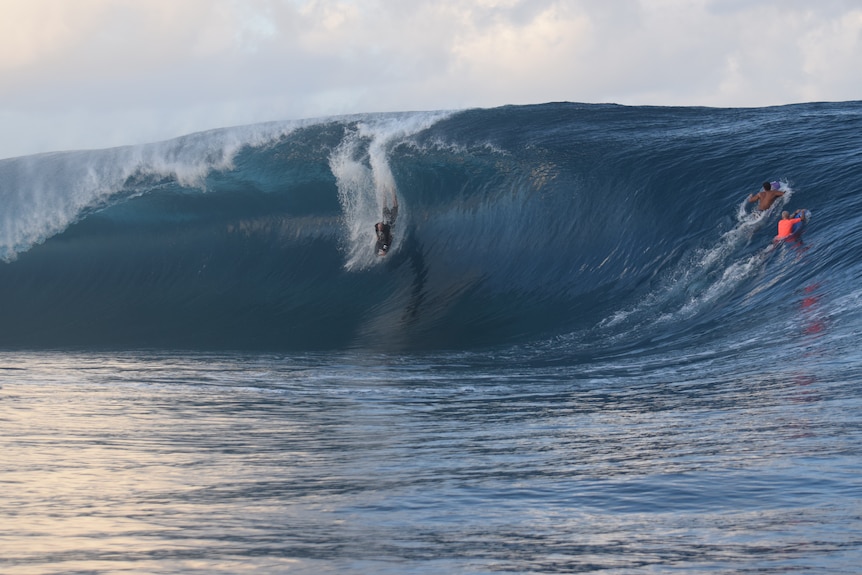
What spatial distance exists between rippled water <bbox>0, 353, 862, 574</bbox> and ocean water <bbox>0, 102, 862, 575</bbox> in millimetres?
28

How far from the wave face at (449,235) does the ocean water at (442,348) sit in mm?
67

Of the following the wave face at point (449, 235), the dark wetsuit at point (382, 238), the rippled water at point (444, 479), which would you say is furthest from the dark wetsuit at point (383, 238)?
the rippled water at point (444, 479)

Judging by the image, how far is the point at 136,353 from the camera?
1462cm

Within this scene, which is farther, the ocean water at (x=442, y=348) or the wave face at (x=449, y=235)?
the wave face at (x=449, y=235)

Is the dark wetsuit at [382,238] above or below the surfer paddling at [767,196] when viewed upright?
below

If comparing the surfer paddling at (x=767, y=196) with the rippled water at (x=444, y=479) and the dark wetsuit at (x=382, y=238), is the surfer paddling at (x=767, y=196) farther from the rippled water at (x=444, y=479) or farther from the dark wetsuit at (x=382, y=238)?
the dark wetsuit at (x=382, y=238)

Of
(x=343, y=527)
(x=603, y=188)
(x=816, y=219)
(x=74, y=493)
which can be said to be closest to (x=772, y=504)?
(x=343, y=527)

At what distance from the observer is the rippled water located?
4.38 metres

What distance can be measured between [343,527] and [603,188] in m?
13.1

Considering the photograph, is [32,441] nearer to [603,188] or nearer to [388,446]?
[388,446]

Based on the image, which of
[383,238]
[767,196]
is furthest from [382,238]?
[767,196]

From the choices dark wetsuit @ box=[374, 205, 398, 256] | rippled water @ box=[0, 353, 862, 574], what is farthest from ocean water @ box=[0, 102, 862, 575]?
dark wetsuit @ box=[374, 205, 398, 256]

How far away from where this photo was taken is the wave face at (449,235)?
44.0 feet

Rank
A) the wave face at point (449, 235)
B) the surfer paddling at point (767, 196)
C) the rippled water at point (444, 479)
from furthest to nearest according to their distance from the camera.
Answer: the surfer paddling at point (767, 196), the wave face at point (449, 235), the rippled water at point (444, 479)
